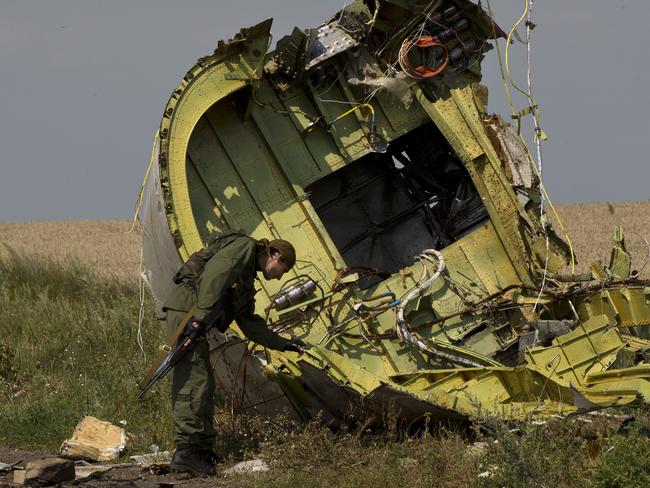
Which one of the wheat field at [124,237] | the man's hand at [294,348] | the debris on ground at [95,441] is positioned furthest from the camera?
the wheat field at [124,237]

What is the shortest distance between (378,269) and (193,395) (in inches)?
112

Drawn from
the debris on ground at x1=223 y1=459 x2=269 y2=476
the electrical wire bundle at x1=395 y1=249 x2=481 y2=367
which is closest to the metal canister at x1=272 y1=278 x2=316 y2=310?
the electrical wire bundle at x1=395 y1=249 x2=481 y2=367

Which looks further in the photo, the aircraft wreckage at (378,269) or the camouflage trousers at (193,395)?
the aircraft wreckage at (378,269)

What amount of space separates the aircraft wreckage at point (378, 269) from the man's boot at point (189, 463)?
821mm

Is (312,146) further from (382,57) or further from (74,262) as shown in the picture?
(74,262)

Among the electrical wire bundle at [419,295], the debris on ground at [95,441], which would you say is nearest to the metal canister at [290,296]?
the electrical wire bundle at [419,295]

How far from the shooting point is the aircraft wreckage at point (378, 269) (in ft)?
24.6

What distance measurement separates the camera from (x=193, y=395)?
683 cm

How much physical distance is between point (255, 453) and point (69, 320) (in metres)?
4.80

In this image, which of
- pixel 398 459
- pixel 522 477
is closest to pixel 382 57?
pixel 398 459

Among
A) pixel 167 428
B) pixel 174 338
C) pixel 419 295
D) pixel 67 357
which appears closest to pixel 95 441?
pixel 167 428

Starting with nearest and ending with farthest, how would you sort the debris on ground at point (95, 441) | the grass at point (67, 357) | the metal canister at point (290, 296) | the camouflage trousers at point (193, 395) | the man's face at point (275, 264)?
the camouflage trousers at point (193, 395)
the man's face at point (275, 264)
the debris on ground at point (95, 441)
the metal canister at point (290, 296)
the grass at point (67, 357)

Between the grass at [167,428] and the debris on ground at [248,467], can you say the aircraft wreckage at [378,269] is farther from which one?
the debris on ground at [248,467]

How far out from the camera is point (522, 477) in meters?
5.71
